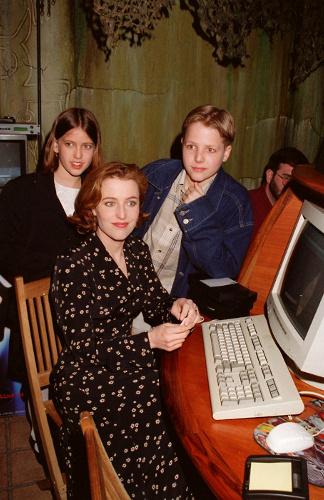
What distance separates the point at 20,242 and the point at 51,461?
105 centimetres

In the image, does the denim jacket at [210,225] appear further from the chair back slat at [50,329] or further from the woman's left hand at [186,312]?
the chair back slat at [50,329]

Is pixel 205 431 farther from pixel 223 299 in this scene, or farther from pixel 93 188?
pixel 93 188

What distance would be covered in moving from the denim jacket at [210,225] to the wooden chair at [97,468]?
3.82 feet

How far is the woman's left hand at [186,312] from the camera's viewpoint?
154 centimetres

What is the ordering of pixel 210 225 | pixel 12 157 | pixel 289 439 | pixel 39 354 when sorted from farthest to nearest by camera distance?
1. pixel 12 157
2. pixel 210 225
3. pixel 39 354
4. pixel 289 439

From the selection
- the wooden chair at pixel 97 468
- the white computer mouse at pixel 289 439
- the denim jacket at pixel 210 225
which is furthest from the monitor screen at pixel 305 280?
the wooden chair at pixel 97 468

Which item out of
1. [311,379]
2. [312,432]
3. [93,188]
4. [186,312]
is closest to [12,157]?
[93,188]

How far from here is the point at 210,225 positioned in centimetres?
194

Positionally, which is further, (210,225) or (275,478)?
(210,225)

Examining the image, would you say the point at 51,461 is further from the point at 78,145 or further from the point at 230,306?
the point at 78,145

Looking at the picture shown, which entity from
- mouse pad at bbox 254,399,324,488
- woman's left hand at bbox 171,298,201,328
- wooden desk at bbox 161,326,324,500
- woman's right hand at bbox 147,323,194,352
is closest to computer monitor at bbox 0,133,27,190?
woman's left hand at bbox 171,298,201,328

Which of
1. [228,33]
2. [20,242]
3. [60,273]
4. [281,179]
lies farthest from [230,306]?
[228,33]

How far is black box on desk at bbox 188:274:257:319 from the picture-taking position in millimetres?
1606

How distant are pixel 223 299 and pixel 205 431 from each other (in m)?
0.61
